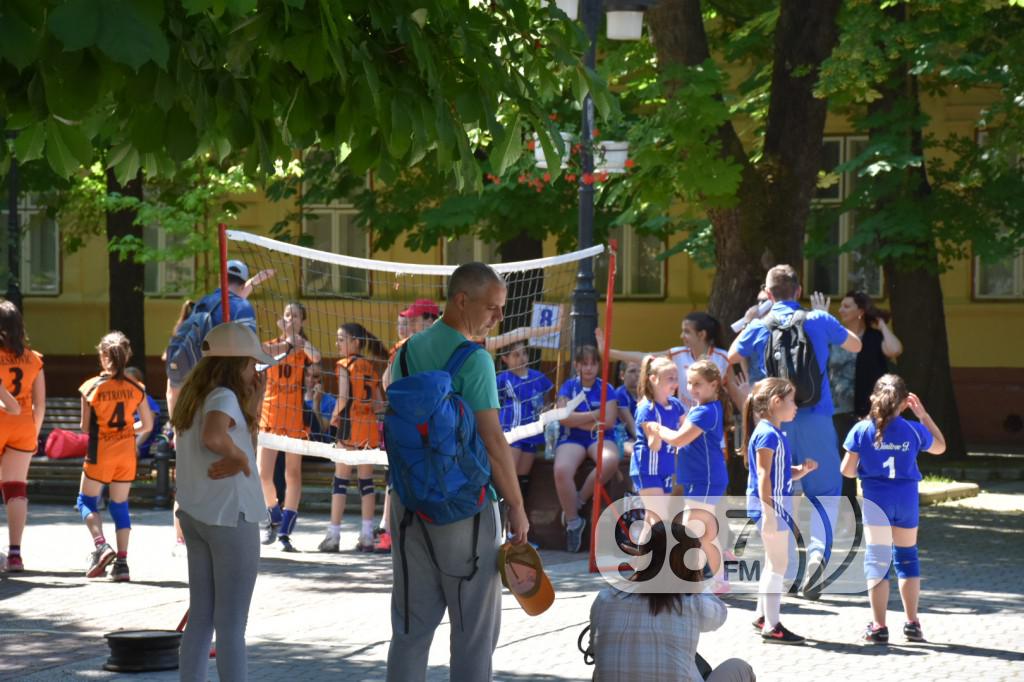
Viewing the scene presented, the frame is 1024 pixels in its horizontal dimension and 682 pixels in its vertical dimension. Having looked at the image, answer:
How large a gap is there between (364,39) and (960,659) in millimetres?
4953

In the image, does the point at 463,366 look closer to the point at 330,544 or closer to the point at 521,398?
the point at 521,398

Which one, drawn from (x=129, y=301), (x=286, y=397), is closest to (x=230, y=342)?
(x=286, y=397)

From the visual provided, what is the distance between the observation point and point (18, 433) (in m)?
12.4

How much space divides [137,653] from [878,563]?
413 cm

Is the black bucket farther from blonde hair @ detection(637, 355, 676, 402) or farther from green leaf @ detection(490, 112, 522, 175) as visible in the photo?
blonde hair @ detection(637, 355, 676, 402)

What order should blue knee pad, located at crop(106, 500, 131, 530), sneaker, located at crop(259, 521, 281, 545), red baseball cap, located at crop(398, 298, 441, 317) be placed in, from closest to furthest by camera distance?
blue knee pad, located at crop(106, 500, 131, 530)
red baseball cap, located at crop(398, 298, 441, 317)
sneaker, located at crop(259, 521, 281, 545)

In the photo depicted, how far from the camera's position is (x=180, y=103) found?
557cm

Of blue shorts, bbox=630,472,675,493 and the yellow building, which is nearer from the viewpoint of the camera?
blue shorts, bbox=630,472,675,493

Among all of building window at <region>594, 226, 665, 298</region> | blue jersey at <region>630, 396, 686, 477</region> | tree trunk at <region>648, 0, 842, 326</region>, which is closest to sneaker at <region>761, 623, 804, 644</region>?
blue jersey at <region>630, 396, 686, 477</region>

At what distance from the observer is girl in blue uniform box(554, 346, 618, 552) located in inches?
544

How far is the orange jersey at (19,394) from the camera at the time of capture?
12336 millimetres

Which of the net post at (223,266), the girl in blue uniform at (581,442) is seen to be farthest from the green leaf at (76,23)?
the girl in blue uniform at (581,442)

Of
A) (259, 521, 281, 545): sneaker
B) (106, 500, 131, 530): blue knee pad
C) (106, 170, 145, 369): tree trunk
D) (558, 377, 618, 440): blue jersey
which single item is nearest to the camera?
(106, 500, 131, 530): blue knee pad

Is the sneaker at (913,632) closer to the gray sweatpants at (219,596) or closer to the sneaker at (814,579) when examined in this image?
the sneaker at (814,579)
